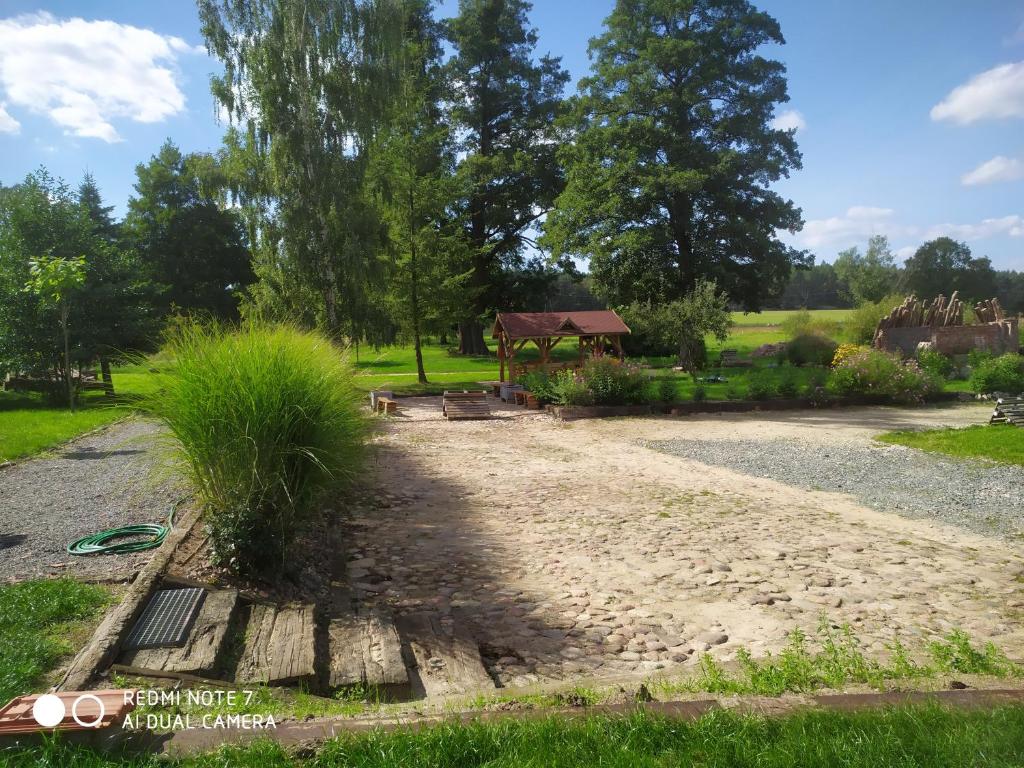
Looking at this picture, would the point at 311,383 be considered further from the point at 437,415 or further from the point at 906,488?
the point at 437,415

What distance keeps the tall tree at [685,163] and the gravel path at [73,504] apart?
77.9 feet

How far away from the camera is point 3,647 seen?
136 inches

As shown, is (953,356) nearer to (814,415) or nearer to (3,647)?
(814,415)

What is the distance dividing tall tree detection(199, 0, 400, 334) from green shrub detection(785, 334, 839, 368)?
2127 centimetres

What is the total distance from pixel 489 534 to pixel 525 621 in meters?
2.27

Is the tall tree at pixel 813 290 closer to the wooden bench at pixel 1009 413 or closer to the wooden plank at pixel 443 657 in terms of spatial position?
the wooden bench at pixel 1009 413

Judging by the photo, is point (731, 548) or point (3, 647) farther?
point (731, 548)

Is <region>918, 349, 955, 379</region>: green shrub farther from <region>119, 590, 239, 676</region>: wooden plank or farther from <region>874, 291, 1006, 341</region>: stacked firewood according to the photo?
<region>119, 590, 239, 676</region>: wooden plank

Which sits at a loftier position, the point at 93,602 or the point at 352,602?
the point at 93,602

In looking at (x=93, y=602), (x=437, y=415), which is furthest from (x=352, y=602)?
(x=437, y=415)

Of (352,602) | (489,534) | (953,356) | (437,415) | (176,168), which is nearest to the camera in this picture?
(352,602)

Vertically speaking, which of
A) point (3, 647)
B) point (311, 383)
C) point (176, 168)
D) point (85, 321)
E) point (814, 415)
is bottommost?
point (814, 415)

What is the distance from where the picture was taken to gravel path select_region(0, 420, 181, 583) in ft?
16.9

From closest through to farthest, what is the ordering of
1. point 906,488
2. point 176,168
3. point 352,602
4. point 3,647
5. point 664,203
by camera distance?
point 3,647 → point 352,602 → point 906,488 → point 664,203 → point 176,168
